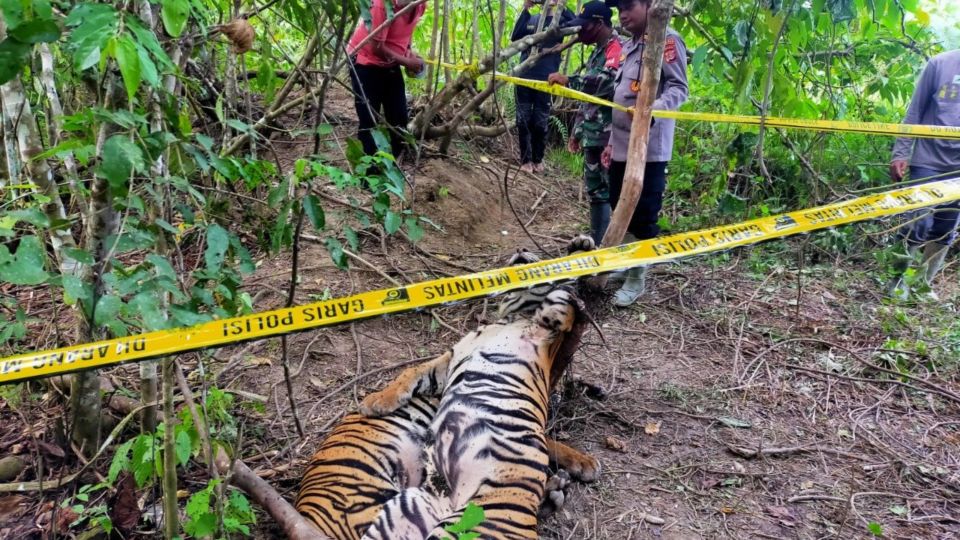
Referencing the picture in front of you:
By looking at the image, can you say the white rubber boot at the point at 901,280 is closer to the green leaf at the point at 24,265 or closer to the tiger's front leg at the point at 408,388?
the tiger's front leg at the point at 408,388

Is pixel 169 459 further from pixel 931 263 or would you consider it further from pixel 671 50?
pixel 931 263

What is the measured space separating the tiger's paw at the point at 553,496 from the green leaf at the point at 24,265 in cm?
192

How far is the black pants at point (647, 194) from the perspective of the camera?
4086 mm

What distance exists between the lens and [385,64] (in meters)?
4.76

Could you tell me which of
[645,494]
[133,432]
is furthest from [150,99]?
[645,494]

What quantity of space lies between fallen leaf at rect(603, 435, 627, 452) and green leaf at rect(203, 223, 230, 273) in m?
2.03

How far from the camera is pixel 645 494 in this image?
2668mm

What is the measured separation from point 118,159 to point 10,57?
0.95 ft

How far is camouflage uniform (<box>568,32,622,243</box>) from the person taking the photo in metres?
4.33

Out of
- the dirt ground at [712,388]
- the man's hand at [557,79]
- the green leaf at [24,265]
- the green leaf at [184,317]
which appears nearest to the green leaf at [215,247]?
the green leaf at [184,317]

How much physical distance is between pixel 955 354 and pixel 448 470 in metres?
3.40

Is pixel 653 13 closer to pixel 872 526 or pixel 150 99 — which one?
pixel 150 99

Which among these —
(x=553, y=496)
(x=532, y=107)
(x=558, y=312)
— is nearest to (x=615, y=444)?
(x=553, y=496)

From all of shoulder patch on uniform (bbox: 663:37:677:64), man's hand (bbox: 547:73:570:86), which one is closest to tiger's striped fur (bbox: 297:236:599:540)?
shoulder patch on uniform (bbox: 663:37:677:64)
